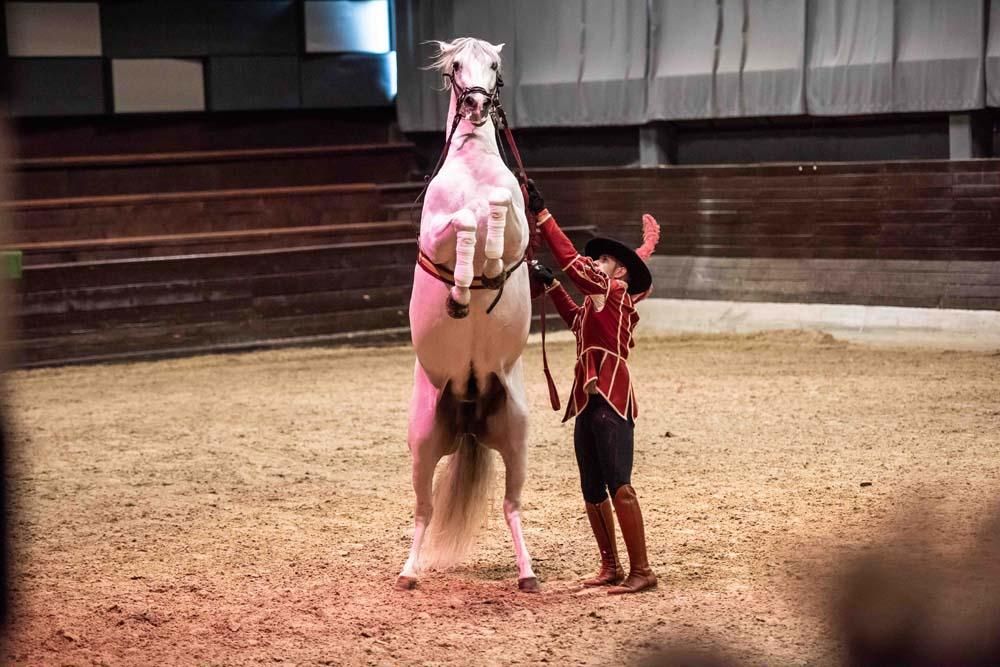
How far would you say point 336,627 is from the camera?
12.9 ft

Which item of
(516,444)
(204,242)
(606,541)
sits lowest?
(606,541)

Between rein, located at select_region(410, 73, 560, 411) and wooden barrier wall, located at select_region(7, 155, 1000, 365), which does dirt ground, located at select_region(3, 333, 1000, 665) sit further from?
rein, located at select_region(410, 73, 560, 411)

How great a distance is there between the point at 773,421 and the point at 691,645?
21.8ft

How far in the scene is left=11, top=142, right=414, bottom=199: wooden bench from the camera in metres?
13.4

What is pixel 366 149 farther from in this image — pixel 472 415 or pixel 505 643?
pixel 505 643

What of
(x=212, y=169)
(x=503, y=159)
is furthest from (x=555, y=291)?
(x=212, y=169)

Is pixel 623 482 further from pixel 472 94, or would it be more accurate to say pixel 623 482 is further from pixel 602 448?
pixel 472 94

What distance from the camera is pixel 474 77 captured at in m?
3.96

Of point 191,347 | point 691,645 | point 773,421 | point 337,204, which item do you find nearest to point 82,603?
point 691,645

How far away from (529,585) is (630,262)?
1242mm

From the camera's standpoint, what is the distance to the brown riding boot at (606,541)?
432 centimetres

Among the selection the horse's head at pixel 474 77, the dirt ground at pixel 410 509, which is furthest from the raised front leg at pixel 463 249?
the dirt ground at pixel 410 509

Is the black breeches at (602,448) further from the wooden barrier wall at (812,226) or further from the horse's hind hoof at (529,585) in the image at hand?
the wooden barrier wall at (812,226)

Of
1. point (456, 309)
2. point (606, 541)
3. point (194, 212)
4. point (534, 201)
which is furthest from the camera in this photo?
point (194, 212)
